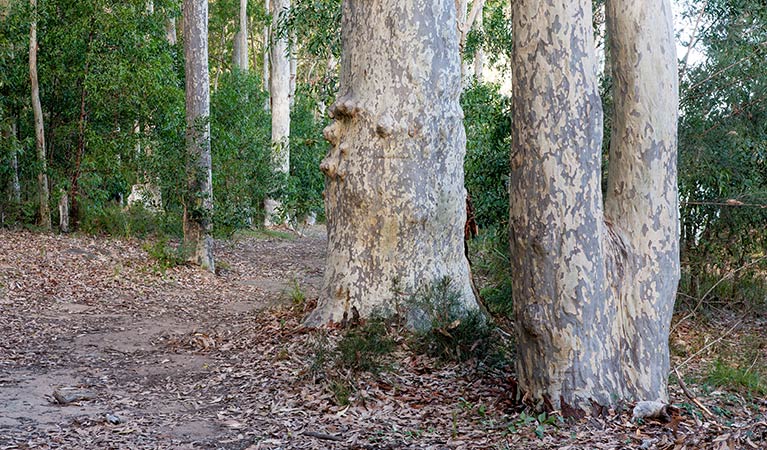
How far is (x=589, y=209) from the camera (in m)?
5.05

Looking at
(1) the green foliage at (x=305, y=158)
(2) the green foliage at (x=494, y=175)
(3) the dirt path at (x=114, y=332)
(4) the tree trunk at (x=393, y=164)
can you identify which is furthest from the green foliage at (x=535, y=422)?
(1) the green foliage at (x=305, y=158)

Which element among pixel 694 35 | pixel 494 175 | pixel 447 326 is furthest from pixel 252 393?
pixel 694 35

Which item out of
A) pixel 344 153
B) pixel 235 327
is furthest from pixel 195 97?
pixel 344 153

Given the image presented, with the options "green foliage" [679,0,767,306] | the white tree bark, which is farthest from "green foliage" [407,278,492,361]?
the white tree bark

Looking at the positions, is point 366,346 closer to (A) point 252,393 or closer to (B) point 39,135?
(A) point 252,393

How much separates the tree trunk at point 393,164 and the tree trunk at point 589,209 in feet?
→ 7.63

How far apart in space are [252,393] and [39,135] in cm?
1056

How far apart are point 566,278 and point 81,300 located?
24.5 feet

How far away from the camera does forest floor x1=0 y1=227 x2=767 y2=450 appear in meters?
5.06

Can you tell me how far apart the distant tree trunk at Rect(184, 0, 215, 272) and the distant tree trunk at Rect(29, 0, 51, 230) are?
117 inches

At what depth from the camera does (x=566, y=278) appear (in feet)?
16.5

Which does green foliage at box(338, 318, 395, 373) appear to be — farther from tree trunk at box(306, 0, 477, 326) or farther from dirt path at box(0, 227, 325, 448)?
dirt path at box(0, 227, 325, 448)

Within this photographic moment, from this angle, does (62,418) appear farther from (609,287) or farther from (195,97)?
(195,97)

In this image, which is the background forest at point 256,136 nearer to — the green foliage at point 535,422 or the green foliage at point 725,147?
the green foliage at point 725,147
